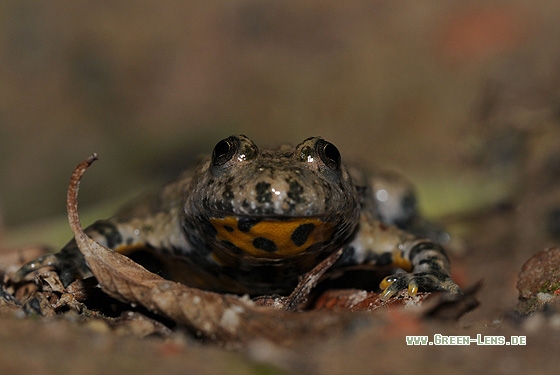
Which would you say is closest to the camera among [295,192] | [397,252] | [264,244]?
[295,192]

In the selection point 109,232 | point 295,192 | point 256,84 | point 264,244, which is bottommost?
point 264,244

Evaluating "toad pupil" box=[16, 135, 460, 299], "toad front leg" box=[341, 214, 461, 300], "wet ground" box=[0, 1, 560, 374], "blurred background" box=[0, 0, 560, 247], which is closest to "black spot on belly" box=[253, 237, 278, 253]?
"toad pupil" box=[16, 135, 460, 299]

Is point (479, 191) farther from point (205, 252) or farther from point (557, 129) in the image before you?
point (205, 252)

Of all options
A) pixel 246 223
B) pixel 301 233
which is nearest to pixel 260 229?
pixel 246 223

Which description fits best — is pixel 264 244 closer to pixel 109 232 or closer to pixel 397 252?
pixel 397 252

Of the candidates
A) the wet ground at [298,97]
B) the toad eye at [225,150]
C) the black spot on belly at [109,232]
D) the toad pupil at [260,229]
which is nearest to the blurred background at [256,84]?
the wet ground at [298,97]
